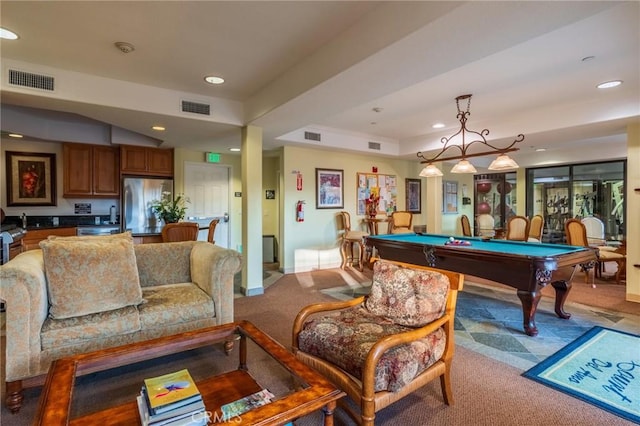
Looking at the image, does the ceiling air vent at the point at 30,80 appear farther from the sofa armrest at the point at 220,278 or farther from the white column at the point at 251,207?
the sofa armrest at the point at 220,278

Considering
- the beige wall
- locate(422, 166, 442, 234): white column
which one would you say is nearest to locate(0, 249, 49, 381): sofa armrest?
the beige wall

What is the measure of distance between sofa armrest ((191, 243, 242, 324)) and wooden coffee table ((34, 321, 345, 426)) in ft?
1.86

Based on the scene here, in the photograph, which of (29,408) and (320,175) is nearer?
(29,408)

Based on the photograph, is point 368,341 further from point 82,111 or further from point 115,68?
point 82,111

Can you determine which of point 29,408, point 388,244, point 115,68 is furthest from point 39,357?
point 388,244

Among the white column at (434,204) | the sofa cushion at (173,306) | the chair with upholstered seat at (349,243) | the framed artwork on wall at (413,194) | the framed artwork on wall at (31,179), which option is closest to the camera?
the sofa cushion at (173,306)

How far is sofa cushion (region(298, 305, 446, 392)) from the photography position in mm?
1583

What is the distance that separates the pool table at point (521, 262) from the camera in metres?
2.71

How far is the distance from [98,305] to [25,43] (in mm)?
2334

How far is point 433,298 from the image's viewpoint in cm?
194

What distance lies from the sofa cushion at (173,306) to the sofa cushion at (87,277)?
0.44 feet

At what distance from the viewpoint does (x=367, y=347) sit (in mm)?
1676

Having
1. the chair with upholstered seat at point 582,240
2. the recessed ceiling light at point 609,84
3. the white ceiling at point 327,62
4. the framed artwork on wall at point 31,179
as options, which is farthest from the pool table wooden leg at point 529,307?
the framed artwork on wall at point 31,179

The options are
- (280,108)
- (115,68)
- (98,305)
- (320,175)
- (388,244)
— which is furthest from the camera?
(320,175)
